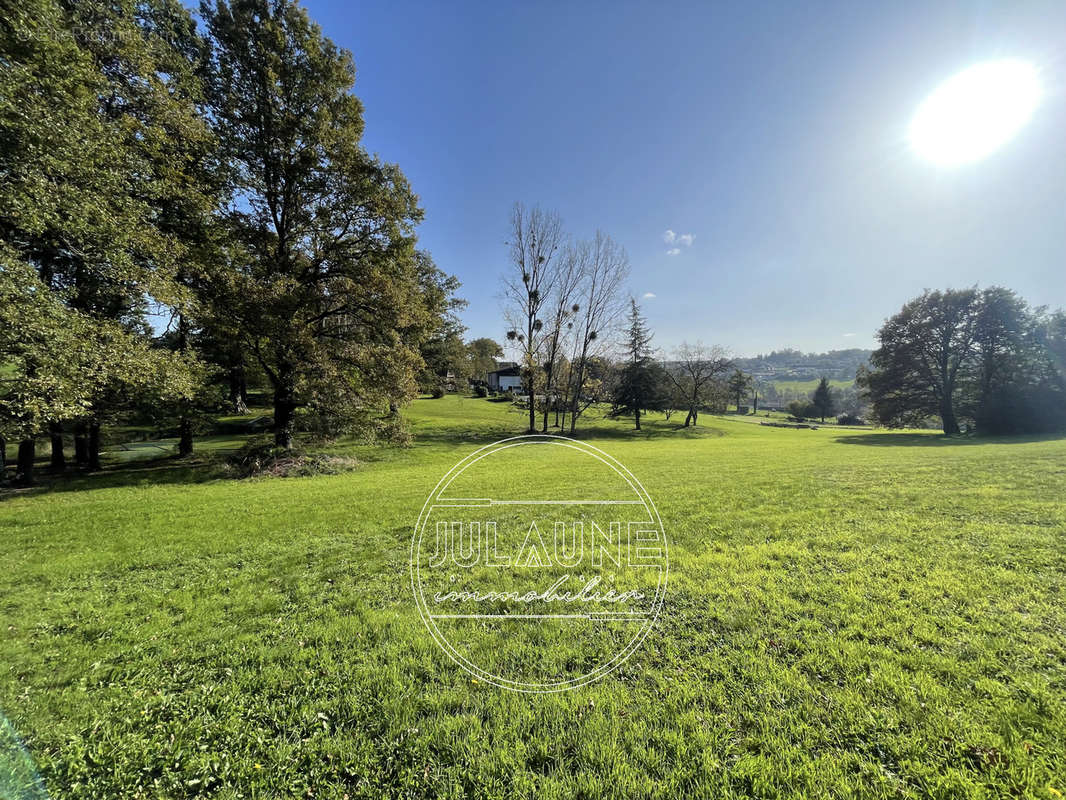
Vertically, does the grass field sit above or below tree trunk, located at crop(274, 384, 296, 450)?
below

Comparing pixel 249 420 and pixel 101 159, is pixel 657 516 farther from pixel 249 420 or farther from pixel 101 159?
pixel 249 420

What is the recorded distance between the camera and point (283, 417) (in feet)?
48.4

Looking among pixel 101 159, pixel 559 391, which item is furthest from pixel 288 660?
pixel 559 391

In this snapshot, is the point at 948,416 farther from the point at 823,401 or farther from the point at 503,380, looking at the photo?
the point at 503,380

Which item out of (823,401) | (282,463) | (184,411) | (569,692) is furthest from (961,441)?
(823,401)

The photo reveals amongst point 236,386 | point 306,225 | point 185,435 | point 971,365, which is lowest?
point 185,435

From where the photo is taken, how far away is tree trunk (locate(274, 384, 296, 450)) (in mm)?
14555

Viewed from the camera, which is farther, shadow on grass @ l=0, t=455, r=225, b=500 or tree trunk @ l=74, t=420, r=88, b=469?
tree trunk @ l=74, t=420, r=88, b=469
